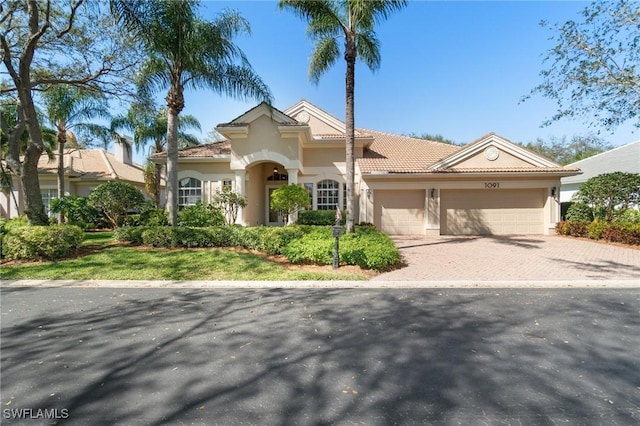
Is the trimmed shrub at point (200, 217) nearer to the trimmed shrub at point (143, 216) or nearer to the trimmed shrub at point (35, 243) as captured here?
the trimmed shrub at point (143, 216)

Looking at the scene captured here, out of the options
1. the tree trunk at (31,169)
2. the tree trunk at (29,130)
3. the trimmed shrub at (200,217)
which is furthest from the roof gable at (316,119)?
the tree trunk at (31,169)

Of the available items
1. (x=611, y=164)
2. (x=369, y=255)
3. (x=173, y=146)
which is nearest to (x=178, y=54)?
(x=173, y=146)

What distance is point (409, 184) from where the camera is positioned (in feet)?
52.0

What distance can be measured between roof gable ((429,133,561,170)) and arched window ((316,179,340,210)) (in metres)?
5.11

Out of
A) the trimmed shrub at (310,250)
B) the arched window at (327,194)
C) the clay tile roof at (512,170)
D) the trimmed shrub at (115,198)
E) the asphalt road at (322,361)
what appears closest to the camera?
the asphalt road at (322,361)

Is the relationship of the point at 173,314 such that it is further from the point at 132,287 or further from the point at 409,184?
the point at 409,184

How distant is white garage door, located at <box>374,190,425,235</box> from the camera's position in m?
16.1

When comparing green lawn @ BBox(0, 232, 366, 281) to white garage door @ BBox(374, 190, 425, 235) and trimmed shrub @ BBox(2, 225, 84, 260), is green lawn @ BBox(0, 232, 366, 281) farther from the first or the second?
white garage door @ BBox(374, 190, 425, 235)

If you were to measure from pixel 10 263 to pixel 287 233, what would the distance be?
26.6 ft

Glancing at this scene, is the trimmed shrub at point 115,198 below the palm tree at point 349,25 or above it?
below

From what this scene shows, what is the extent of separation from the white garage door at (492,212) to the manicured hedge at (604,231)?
120cm

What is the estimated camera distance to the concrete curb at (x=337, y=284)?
7043 millimetres

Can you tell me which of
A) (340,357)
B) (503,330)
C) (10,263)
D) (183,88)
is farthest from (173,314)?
(183,88)

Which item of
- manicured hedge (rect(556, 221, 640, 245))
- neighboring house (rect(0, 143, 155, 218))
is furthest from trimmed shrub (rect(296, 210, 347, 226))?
neighboring house (rect(0, 143, 155, 218))
